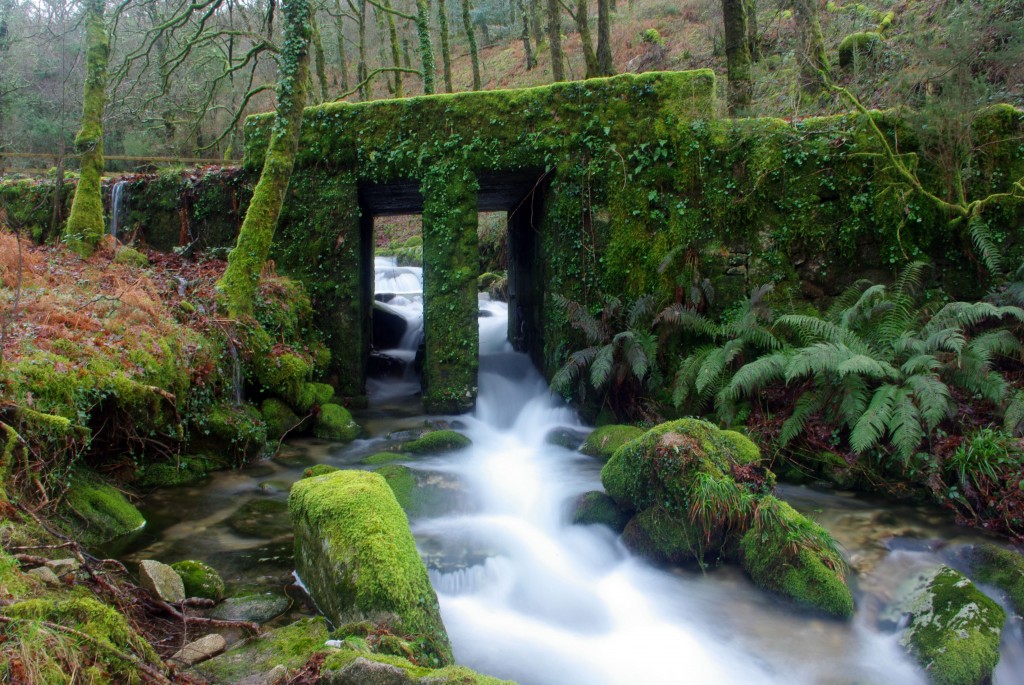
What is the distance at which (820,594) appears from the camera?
4.58 meters

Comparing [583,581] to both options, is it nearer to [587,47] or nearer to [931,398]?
[931,398]

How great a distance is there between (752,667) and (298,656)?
2849 mm

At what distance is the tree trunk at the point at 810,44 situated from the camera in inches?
468

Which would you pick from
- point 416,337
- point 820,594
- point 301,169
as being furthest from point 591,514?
→ point 416,337

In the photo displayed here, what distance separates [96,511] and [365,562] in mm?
2910

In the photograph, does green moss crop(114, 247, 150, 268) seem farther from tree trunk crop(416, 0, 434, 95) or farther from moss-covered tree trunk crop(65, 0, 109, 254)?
tree trunk crop(416, 0, 434, 95)

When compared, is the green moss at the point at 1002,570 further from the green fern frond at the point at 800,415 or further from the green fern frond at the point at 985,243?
the green fern frond at the point at 985,243

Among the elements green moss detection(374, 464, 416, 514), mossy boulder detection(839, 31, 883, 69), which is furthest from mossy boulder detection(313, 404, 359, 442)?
mossy boulder detection(839, 31, 883, 69)

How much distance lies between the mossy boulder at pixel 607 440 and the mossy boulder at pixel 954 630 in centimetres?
364

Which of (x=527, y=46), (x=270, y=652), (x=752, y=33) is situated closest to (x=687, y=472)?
(x=270, y=652)

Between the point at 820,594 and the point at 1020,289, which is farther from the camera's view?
the point at 1020,289

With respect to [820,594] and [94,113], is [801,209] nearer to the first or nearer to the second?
[820,594]

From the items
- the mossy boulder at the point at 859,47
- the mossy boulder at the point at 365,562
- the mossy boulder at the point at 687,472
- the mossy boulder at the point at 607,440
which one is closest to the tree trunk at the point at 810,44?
the mossy boulder at the point at 859,47

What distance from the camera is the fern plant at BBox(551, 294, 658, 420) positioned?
857 centimetres
